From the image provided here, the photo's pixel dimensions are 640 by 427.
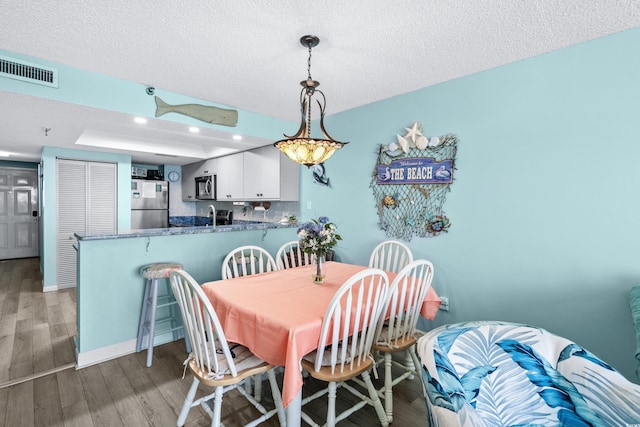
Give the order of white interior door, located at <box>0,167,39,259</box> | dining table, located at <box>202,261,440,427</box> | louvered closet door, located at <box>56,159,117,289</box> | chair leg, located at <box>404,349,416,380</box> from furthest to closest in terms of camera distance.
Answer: white interior door, located at <box>0,167,39,259</box> → louvered closet door, located at <box>56,159,117,289</box> → chair leg, located at <box>404,349,416,380</box> → dining table, located at <box>202,261,440,427</box>

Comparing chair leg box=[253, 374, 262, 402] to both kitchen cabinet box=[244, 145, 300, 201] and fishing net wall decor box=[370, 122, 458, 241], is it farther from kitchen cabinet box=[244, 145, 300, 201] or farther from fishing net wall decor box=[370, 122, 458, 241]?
kitchen cabinet box=[244, 145, 300, 201]

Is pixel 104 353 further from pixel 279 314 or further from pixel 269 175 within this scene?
pixel 269 175

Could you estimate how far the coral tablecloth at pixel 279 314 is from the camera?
4.77ft

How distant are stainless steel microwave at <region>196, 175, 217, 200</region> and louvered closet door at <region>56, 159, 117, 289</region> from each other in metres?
1.24

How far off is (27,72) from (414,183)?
3.11m

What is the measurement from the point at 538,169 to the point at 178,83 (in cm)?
293

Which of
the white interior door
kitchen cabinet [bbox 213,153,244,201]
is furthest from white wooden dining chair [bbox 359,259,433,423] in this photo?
the white interior door

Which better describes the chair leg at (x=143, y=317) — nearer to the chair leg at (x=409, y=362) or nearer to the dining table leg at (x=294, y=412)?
the dining table leg at (x=294, y=412)

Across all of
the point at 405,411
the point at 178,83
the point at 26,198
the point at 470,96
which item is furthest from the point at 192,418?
the point at 26,198

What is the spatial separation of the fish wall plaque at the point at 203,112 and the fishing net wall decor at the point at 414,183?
5.31 ft

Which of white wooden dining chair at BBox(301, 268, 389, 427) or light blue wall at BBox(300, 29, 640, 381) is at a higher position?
light blue wall at BBox(300, 29, 640, 381)

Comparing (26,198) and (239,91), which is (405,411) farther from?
(26,198)

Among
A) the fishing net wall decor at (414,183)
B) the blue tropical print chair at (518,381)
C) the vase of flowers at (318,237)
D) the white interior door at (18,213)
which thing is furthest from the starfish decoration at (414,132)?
the white interior door at (18,213)

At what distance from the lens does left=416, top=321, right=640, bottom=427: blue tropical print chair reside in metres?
1.08
